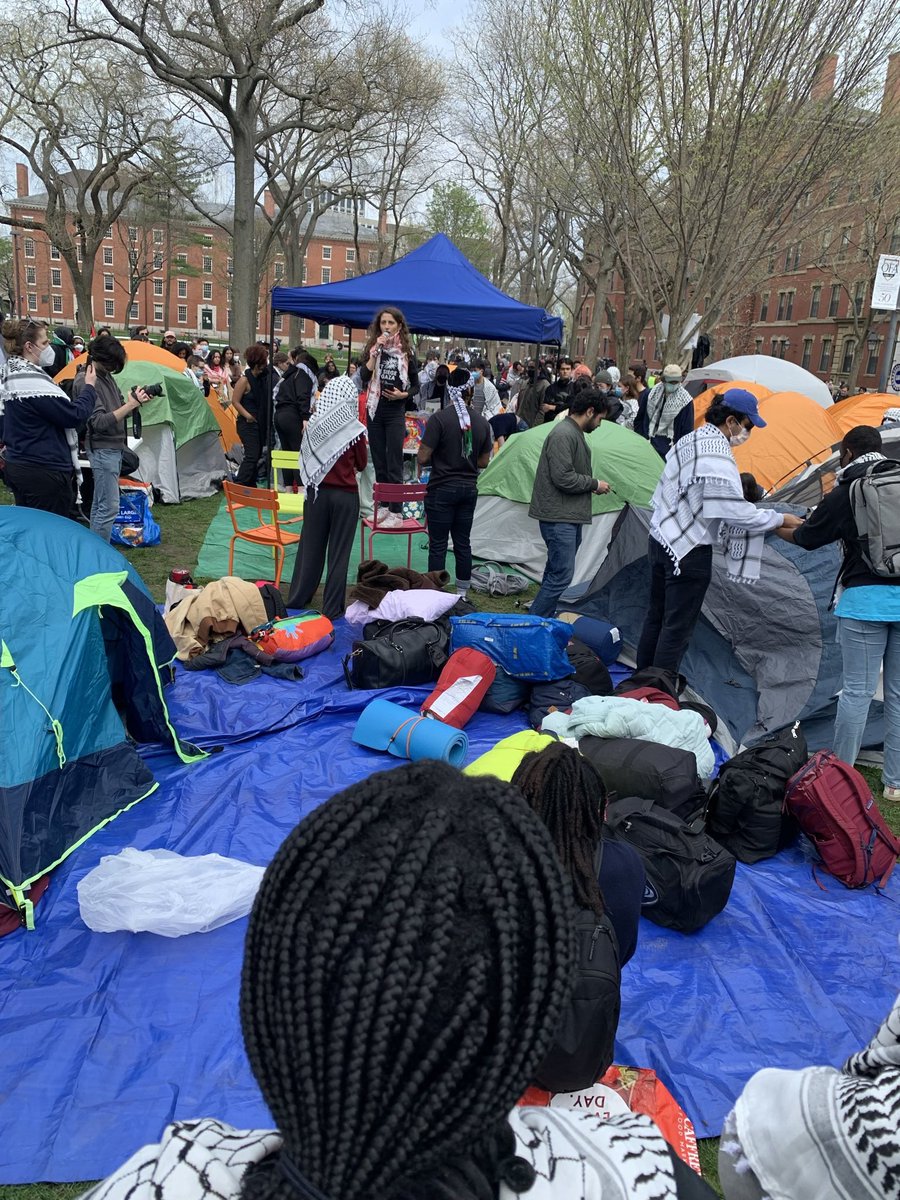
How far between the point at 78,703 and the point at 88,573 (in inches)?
27.6

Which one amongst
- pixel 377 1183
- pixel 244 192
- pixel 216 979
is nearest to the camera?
pixel 377 1183

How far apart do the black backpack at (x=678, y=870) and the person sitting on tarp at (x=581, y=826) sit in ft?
2.77

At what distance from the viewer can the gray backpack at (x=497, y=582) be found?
743 centimetres

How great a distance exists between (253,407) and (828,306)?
42385mm

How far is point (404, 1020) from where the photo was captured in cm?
78

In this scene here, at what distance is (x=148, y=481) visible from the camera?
9844 millimetres

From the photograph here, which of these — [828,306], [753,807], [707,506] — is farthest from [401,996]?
[828,306]

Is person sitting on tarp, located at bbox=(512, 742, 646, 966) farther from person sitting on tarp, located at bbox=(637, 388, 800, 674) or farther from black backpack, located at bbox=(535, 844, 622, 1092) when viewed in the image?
person sitting on tarp, located at bbox=(637, 388, 800, 674)

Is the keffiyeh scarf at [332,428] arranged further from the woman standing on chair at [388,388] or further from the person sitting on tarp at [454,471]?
the woman standing on chair at [388,388]

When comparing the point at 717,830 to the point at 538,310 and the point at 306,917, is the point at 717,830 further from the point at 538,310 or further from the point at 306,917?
the point at 538,310

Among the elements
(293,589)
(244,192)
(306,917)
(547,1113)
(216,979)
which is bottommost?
(216,979)

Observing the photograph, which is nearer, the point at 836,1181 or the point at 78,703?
the point at 836,1181

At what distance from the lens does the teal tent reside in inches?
129

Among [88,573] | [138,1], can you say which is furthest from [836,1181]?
[138,1]
